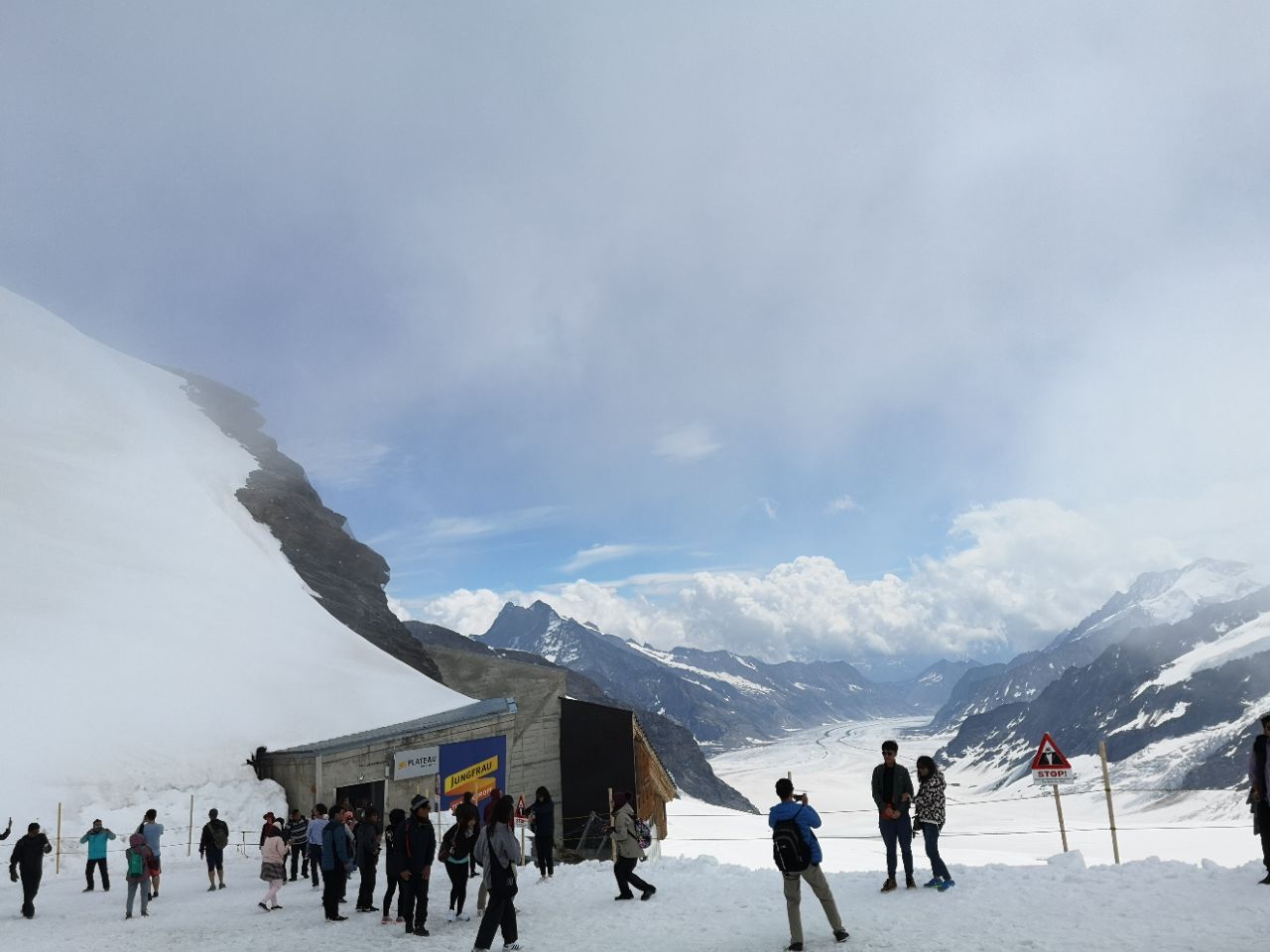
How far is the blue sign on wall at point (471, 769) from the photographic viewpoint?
35847 millimetres

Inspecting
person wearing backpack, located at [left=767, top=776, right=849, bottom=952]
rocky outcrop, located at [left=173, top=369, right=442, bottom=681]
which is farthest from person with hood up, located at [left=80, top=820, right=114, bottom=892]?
rocky outcrop, located at [left=173, top=369, right=442, bottom=681]

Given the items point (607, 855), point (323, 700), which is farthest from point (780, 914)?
point (323, 700)

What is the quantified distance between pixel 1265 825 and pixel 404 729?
32.4 m

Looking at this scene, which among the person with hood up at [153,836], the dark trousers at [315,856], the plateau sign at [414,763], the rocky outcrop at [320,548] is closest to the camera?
the person with hood up at [153,836]

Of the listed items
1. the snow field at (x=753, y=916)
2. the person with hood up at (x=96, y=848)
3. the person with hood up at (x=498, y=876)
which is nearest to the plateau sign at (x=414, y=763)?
the person with hood up at (x=96, y=848)

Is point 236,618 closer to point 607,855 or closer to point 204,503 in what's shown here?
point 204,503

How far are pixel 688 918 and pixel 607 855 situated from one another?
22.6 metres

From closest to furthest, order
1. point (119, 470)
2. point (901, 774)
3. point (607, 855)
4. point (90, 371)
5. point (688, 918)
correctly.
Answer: point (901, 774) < point (688, 918) < point (607, 855) < point (119, 470) < point (90, 371)

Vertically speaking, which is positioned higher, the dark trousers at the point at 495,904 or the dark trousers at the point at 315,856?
the dark trousers at the point at 495,904

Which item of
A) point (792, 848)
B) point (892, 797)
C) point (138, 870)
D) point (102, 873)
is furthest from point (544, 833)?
point (102, 873)

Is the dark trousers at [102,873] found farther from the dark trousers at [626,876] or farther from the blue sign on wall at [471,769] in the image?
the blue sign on wall at [471,769]

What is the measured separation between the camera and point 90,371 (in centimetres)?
8756

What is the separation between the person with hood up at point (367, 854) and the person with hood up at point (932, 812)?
972 centimetres

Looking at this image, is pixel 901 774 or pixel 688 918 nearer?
pixel 901 774
